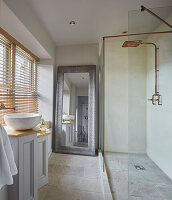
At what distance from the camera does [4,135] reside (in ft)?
3.05

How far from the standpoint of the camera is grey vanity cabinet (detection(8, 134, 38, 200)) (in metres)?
1.06

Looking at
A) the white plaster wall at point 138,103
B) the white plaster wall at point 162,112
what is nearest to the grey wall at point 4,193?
the white plaster wall at point 138,103

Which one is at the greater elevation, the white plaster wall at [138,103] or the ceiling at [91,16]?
the ceiling at [91,16]

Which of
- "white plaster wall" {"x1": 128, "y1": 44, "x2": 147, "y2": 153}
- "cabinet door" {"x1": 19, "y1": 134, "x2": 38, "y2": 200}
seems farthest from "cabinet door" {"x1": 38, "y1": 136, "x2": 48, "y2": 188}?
"white plaster wall" {"x1": 128, "y1": 44, "x2": 147, "y2": 153}

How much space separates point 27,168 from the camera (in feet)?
3.77

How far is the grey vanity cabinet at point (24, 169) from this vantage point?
106 centimetres

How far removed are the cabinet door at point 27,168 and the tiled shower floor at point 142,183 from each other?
96 centimetres

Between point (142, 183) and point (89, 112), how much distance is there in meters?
1.41

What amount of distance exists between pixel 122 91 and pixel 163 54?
117 cm

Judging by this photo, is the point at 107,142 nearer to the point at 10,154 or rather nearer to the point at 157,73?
the point at 157,73

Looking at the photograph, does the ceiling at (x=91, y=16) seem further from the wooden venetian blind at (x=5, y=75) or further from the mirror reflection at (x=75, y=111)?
the mirror reflection at (x=75, y=111)

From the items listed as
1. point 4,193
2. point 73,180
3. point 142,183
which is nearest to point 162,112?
point 142,183

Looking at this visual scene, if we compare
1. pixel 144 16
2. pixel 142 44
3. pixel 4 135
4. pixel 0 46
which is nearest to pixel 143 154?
pixel 142 44

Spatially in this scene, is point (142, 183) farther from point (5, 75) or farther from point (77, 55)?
point (77, 55)
